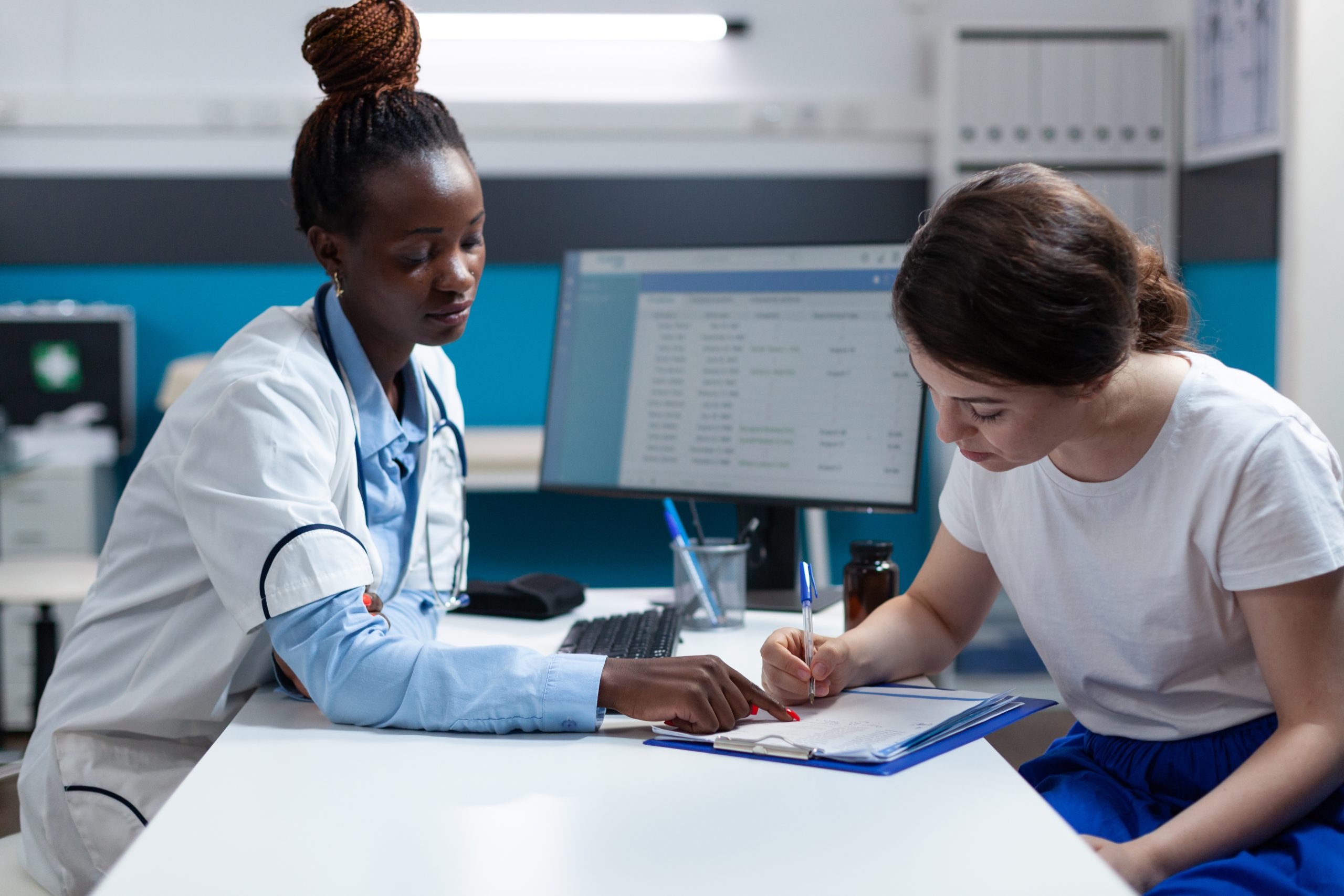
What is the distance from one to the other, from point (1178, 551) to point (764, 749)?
1.31ft

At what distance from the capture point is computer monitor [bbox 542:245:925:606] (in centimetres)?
147

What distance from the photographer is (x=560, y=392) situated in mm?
1675

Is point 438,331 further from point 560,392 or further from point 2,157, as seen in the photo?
point 2,157

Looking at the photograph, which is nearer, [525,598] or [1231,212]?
[525,598]

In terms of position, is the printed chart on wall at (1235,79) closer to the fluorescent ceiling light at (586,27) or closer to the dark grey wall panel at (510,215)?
the dark grey wall panel at (510,215)

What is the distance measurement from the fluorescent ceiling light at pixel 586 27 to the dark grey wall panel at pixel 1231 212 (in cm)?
156

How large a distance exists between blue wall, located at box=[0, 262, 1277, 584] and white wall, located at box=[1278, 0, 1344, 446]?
2.12 feet

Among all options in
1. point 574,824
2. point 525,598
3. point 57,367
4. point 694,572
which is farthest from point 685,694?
point 57,367

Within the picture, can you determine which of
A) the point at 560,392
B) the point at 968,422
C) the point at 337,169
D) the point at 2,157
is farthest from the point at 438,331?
the point at 2,157

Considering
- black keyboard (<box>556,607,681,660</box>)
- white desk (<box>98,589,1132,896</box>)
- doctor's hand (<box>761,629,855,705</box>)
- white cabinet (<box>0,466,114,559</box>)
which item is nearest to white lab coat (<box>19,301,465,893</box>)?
white desk (<box>98,589,1132,896</box>)

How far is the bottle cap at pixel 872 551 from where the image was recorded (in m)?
1.34

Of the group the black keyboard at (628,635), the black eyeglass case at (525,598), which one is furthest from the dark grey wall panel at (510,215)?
the black keyboard at (628,635)

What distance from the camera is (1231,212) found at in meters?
3.26

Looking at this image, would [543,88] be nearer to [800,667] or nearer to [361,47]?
[361,47]
